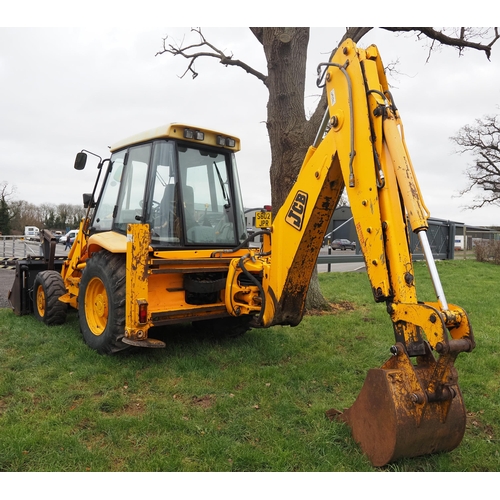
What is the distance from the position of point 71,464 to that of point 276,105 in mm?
5825

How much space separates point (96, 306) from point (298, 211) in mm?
2875

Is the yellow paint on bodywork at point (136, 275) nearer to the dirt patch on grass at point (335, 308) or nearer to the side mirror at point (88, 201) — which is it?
the side mirror at point (88, 201)

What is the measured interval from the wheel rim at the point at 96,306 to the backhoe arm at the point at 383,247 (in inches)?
89.7

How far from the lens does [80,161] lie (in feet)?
19.4

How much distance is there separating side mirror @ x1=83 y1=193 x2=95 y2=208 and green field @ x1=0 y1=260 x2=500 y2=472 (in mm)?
1741

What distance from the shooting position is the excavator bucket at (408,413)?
9.14 feet

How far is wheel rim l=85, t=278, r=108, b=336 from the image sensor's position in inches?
207

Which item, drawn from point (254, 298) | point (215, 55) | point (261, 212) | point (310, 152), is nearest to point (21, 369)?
point (254, 298)

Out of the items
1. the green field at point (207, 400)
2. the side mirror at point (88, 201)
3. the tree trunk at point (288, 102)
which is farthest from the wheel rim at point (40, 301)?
the tree trunk at point (288, 102)

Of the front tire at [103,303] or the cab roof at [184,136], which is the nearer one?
the front tire at [103,303]

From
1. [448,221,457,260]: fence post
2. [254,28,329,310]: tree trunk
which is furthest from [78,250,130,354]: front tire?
[448,221,457,260]: fence post

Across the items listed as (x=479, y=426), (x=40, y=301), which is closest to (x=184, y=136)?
(x=40, y=301)

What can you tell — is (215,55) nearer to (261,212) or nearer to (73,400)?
(261,212)

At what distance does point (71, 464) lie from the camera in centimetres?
294
